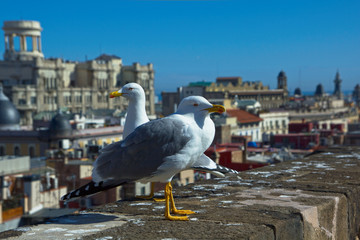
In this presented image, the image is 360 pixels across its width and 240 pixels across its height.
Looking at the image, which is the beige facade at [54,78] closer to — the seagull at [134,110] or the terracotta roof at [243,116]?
the terracotta roof at [243,116]

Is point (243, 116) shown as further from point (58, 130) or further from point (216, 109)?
point (216, 109)

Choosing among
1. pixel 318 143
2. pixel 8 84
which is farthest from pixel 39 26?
pixel 318 143

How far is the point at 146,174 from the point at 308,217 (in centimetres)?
94

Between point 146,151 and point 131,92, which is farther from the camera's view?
point 131,92

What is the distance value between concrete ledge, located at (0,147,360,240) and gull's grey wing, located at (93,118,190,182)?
0.24 m

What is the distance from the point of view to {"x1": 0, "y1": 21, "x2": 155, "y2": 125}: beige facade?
73.4m

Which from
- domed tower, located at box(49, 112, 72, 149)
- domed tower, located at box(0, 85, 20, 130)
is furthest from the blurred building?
domed tower, located at box(49, 112, 72, 149)

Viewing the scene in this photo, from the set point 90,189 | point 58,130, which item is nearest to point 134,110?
point 90,189

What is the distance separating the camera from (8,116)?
160 feet

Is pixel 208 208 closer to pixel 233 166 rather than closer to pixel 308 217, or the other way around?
pixel 308 217

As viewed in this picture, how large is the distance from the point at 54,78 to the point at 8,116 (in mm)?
29166

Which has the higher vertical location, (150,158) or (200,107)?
(200,107)

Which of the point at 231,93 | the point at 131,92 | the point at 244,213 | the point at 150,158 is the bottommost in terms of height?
the point at 244,213

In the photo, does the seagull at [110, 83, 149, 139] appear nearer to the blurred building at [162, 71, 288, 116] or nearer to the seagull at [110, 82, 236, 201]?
the seagull at [110, 82, 236, 201]
